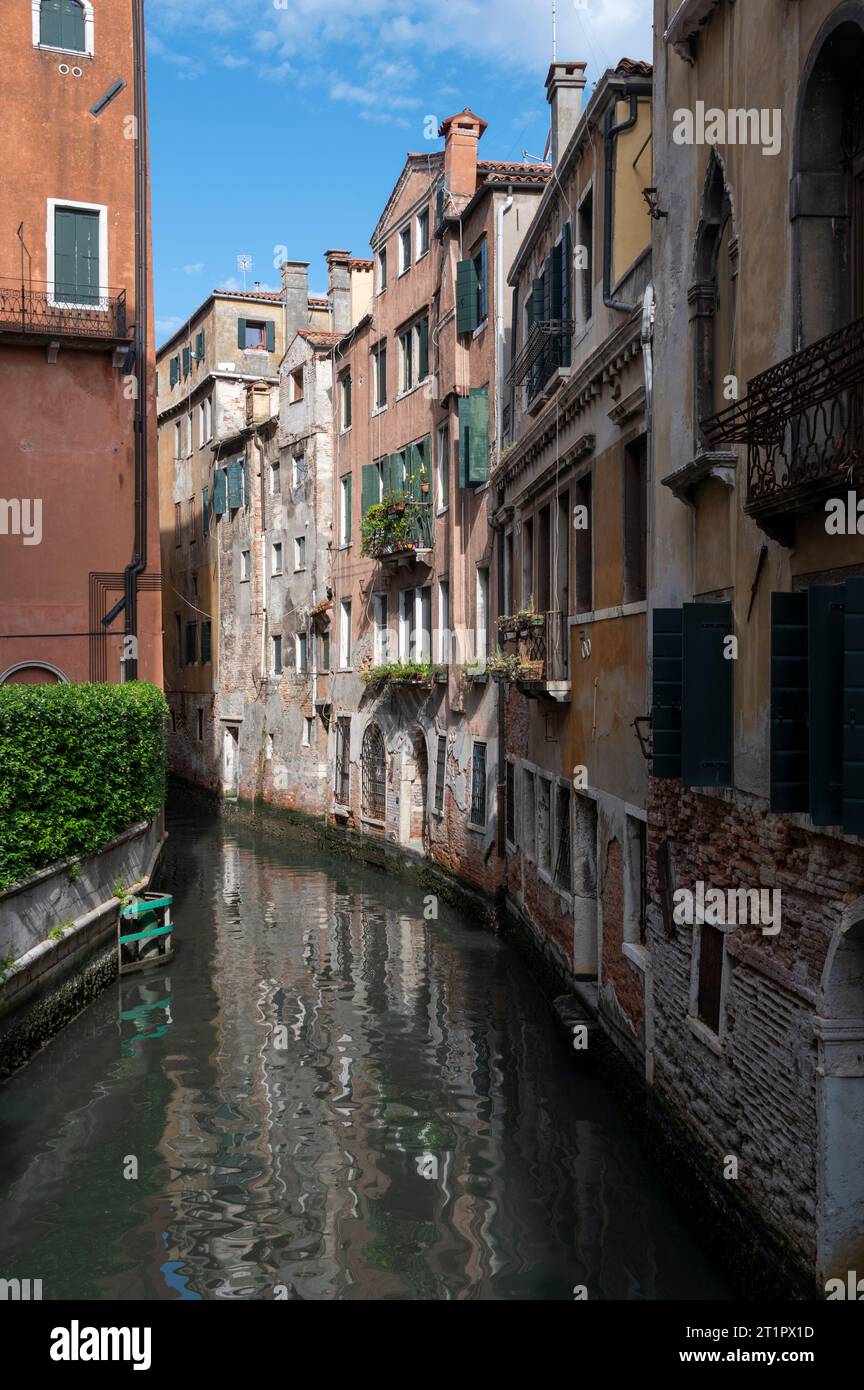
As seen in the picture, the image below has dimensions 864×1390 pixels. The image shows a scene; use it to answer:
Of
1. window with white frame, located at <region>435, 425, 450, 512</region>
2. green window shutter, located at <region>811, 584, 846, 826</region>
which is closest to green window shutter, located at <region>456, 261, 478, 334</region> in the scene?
window with white frame, located at <region>435, 425, 450, 512</region>

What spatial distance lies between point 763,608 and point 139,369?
15.2m

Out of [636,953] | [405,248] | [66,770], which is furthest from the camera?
[405,248]

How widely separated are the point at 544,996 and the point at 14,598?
10432 millimetres


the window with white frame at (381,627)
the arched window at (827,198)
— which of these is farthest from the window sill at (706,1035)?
the window with white frame at (381,627)

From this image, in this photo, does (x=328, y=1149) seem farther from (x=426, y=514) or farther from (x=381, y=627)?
(x=381, y=627)

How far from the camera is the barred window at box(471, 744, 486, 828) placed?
18709mm

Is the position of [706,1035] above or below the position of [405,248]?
below

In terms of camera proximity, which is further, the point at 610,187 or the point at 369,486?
the point at 369,486

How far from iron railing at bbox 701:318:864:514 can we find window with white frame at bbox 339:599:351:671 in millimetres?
20095

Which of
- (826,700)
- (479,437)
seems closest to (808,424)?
(826,700)

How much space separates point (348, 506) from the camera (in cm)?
2644
